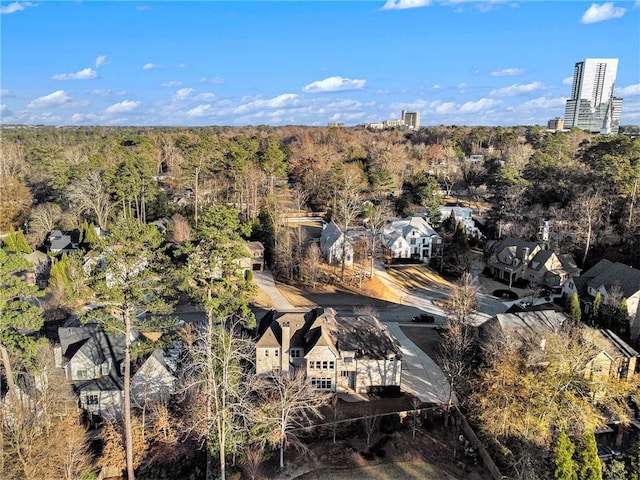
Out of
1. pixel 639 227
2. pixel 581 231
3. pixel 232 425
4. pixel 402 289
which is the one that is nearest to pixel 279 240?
pixel 402 289

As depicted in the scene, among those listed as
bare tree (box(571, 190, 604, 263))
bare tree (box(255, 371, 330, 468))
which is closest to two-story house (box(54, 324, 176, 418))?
bare tree (box(255, 371, 330, 468))

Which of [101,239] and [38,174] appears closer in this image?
[101,239]

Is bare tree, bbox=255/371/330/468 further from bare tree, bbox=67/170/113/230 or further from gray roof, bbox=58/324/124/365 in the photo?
bare tree, bbox=67/170/113/230

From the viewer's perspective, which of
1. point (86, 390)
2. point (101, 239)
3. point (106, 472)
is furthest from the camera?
point (86, 390)

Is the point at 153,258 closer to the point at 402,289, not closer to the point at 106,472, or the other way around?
the point at 106,472

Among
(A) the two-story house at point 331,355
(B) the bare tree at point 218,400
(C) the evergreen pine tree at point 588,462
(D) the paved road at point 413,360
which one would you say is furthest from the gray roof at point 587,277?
(B) the bare tree at point 218,400

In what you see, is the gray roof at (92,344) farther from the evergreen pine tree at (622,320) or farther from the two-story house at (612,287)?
the two-story house at (612,287)
